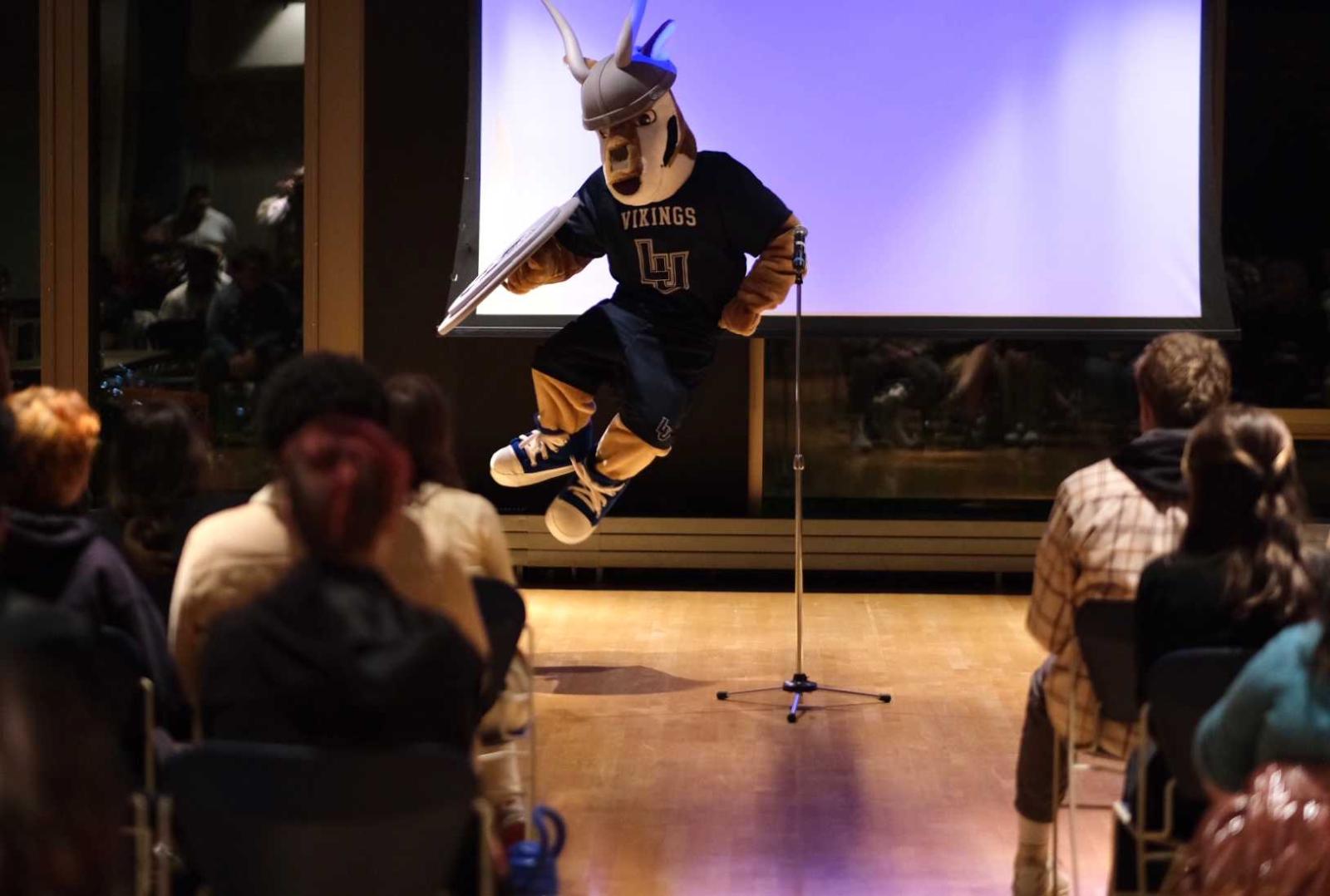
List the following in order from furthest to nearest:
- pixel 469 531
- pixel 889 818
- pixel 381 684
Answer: pixel 889 818, pixel 469 531, pixel 381 684

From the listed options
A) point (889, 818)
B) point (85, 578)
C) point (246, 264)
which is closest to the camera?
point (85, 578)

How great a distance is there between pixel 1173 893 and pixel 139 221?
20.5 feet

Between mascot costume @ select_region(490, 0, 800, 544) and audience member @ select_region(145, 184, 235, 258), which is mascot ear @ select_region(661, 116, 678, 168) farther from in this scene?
audience member @ select_region(145, 184, 235, 258)

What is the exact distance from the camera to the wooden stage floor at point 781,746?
11.6 ft

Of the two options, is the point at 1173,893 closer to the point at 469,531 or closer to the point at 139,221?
the point at 469,531

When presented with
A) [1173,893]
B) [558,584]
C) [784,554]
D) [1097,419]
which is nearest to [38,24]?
[558,584]

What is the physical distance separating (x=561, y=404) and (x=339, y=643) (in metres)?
3.28

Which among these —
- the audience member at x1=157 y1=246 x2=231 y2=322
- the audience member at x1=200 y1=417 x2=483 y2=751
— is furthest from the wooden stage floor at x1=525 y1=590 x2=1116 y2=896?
the audience member at x1=157 y1=246 x2=231 y2=322

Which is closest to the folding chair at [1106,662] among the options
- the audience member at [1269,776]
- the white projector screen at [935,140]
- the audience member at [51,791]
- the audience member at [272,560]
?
the audience member at [1269,776]

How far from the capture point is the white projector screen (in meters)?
6.17

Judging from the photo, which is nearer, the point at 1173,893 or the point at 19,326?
the point at 1173,893

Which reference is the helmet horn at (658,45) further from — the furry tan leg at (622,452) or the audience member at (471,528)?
the audience member at (471,528)

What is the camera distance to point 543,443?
526 cm

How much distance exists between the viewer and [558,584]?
6.97 meters
